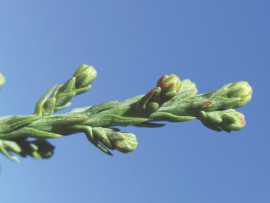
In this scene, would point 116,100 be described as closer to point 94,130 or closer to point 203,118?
point 94,130

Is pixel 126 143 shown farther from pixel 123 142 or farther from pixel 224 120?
pixel 224 120

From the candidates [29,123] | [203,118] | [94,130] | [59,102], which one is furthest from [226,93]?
[29,123]

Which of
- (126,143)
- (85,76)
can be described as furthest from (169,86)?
(85,76)

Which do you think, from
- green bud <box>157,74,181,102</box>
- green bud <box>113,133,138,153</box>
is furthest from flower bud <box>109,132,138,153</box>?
green bud <box>157,74,181,102</box>

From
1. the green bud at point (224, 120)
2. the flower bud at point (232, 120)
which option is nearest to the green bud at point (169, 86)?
the green bud at point (224, 120)

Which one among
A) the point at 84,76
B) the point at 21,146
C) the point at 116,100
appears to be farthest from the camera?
the point at 84,76

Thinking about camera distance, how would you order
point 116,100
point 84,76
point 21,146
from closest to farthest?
point 21,146 < point 116,100 < point 84,76
